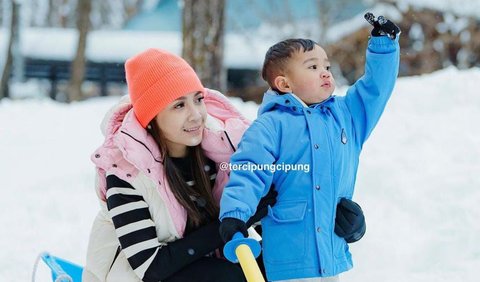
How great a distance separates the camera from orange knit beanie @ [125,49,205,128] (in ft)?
7.95

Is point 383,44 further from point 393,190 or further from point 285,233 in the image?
point 393,190

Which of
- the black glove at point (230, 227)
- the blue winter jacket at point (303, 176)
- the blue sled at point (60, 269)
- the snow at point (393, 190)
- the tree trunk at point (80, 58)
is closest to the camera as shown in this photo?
the black glove at point (230, 227)

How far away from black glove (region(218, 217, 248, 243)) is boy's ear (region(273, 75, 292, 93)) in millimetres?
521

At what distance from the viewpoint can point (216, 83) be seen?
23.7 ft

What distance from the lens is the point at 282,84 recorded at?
2.43m

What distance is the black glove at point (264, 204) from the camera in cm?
231

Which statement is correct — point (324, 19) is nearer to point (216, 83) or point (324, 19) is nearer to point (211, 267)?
point (216, 83)

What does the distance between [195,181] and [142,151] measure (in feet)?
0.71

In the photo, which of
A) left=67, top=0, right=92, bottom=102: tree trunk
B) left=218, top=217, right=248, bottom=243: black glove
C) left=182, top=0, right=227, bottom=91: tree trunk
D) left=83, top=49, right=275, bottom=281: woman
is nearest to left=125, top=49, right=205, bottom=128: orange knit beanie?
left=83, top=49, right=275, bottom=281: woman

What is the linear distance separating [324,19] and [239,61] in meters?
Result: 2.36

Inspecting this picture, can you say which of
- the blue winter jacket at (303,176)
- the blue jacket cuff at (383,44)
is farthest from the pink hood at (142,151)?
the blue jacket cuff at (383,44)

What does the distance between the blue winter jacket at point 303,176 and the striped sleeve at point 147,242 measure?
20cm

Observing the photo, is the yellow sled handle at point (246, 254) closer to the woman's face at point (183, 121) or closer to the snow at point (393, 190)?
the woman's face at point (183, 121)

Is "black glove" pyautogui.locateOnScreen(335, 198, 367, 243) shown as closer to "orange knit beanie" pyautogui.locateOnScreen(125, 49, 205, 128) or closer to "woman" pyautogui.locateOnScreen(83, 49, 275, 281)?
"woman" pyautogui.locateOnScreen(83, 49, 275, 281)
